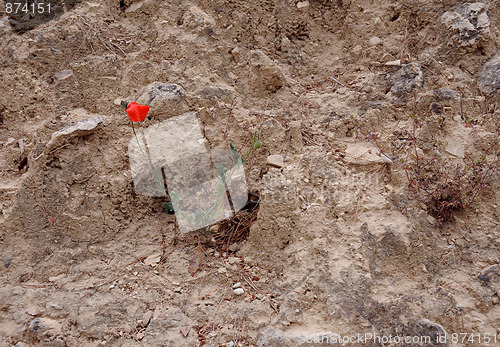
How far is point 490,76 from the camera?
253 cm

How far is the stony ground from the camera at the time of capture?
6.23 ft

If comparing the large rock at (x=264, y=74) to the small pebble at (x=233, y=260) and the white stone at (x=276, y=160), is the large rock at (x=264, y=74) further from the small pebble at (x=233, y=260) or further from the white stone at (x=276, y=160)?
the small pebble at (x=233, y=260)

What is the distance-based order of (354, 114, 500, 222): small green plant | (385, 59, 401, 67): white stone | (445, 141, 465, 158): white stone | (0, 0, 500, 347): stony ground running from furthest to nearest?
(385, 59, 401, 67): white stone
(445, 141, 465, 158): white stone
(354, 114, 500, 222): small green plant
(0, 0, 500, 347): stony ground

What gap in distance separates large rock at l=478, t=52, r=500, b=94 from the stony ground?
0.01 meters

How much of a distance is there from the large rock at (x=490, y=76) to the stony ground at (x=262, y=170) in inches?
0.4

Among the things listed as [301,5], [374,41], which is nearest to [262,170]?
[374,41]

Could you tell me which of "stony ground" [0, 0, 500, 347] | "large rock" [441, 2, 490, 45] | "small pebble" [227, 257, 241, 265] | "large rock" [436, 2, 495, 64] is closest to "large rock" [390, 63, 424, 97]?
"stony ground" [0, 0, 500, 347]

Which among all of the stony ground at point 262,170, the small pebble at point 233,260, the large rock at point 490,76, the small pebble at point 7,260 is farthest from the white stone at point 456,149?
the small pebble at point 7,260

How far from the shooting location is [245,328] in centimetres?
187

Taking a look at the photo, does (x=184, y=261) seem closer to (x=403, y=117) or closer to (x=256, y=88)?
(x=256, y=88)

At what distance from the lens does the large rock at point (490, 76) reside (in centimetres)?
248

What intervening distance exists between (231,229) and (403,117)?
62.0 inches

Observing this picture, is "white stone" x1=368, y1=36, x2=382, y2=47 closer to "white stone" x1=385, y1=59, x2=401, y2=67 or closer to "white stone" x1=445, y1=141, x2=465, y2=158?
"white stone" x1=385, y1=59, x2=401, y2=67

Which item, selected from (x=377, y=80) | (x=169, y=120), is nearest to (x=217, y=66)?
(x=169, y=120)
